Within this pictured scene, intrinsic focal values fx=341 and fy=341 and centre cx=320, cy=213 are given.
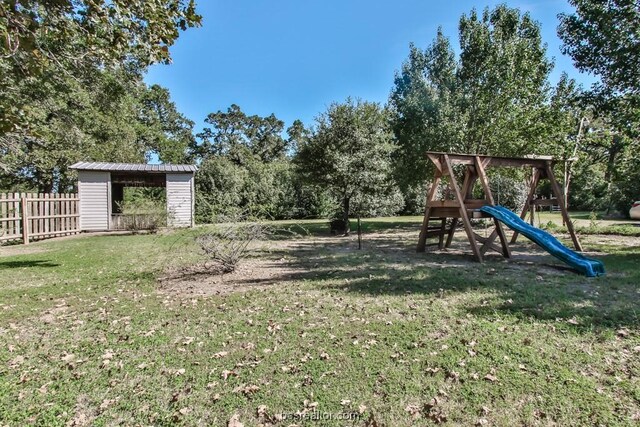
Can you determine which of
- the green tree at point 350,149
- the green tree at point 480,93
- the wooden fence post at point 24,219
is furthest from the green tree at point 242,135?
the wooden fence post at point 24,219

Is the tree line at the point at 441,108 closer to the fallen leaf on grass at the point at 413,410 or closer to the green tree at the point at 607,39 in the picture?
the green tree at the point at 607,39

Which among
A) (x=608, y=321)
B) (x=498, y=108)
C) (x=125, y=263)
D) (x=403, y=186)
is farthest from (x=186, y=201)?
(x=608, y=321)

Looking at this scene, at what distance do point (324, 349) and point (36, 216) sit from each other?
12981 millimetres

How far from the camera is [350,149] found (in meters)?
11.8

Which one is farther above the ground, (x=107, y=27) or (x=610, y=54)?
(x=610, y=54)

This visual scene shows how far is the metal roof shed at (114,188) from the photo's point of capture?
14.8m

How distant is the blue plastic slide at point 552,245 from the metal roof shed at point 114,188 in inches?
463

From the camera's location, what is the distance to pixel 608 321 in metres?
3.63

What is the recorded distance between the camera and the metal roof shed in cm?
1479

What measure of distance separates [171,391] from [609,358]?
354 cm

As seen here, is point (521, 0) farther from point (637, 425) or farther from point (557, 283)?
point (637, 425)

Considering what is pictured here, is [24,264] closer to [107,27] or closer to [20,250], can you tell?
[20,250]

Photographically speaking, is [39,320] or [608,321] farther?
[39,320]

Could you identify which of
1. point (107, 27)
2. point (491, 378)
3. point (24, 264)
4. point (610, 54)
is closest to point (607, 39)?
point (610, 54)
